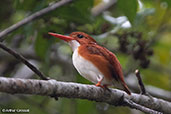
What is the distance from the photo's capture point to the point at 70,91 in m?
2.42

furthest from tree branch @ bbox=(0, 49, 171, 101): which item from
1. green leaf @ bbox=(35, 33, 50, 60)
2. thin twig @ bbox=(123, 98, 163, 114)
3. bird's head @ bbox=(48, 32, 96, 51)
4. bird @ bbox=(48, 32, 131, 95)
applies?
thin twig @ bbox=(123, 98, 163, 114)

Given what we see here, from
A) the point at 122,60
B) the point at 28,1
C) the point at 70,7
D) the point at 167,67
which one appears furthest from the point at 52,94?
the point at 167,67

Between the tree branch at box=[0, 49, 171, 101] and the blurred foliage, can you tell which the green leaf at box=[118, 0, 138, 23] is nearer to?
the blurred foliage

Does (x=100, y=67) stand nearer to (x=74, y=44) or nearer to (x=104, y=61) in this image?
(x=104, y=61)

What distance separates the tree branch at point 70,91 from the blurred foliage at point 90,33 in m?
0.88

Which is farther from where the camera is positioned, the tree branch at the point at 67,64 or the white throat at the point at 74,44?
the tree branch at the point at 67,64

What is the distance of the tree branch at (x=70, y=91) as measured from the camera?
2.02 meters

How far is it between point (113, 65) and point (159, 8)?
8.72 feet

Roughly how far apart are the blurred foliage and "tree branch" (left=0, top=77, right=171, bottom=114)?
0.88 meters

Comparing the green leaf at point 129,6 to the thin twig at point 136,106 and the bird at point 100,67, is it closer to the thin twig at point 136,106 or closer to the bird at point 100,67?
the bird at point 100,67

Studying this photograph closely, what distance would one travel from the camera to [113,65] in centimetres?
306

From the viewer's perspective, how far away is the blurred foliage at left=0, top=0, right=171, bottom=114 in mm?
3887

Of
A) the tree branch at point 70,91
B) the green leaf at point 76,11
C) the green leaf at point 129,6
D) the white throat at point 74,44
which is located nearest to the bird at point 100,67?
the tree branch at point 70,91

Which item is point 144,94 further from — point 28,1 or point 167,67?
point 167,67
